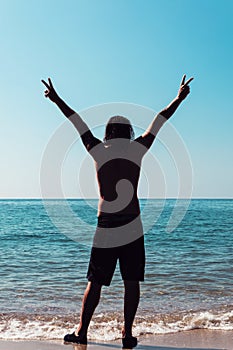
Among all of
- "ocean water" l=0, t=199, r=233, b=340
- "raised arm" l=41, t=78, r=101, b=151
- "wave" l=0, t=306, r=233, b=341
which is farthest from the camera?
"ocean water" l=0, t=199, r=233, b=340

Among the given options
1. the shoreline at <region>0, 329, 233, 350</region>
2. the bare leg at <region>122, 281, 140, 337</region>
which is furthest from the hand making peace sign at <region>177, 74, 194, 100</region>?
the shoreline at <region>0, 329, 233, 350</region>

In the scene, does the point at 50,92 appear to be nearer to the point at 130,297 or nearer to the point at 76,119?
the point at 76,119

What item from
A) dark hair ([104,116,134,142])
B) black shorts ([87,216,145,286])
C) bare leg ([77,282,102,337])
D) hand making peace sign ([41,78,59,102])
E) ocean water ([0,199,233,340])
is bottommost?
ocean water ([0,199,233,340])

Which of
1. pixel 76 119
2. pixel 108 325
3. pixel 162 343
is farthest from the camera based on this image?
pixel 108 325

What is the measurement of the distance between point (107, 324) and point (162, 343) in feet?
3.24

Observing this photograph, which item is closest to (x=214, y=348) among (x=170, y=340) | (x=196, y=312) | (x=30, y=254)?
(x=170, y=340)

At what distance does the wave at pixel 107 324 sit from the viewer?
4.63m

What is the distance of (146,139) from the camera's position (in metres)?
3.97

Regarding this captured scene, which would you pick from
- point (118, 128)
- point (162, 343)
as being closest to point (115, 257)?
point (162, 343)

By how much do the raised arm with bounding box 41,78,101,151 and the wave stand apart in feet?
6.75

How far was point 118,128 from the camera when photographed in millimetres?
4043

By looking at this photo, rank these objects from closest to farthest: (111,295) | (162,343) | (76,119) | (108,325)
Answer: (76,119) → (162,343) → (108,325) → (111,295)

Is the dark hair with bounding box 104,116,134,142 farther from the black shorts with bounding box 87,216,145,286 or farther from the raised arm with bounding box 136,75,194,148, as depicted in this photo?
the black shorts with bounding box 87,216,145,286

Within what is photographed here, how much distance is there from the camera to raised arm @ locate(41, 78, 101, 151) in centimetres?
394
